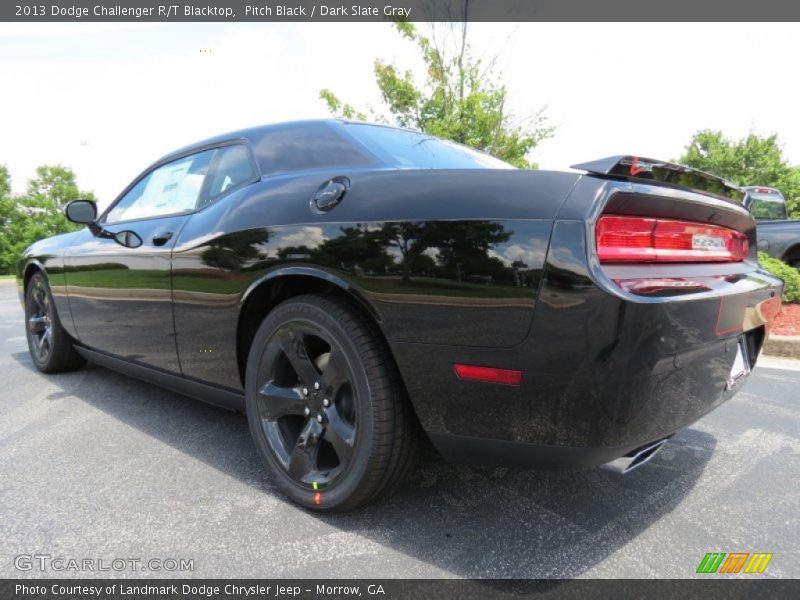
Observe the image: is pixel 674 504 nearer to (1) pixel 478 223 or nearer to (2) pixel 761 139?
(1) pixel 478 223

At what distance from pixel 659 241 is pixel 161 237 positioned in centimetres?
215

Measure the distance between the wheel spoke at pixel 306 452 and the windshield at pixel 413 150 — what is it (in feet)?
3.37

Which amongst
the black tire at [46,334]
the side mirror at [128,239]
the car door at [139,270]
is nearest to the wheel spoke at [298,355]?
the car door at [139,270]

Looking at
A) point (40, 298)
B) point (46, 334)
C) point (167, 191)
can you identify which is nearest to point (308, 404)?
point (167, 191)

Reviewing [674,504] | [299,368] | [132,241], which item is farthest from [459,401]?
[132,241]

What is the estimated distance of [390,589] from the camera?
152cm

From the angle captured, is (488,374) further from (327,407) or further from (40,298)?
(40,298)

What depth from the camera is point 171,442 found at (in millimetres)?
2604

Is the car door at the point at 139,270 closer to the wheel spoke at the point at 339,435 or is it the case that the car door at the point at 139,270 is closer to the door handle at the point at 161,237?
the door handle at the point at 161,237

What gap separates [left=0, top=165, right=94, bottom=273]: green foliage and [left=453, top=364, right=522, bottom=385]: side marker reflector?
41.8 meters

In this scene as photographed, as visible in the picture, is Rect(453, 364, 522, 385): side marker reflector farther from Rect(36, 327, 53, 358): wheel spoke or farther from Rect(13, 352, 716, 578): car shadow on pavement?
Rect(36, 327, 53, 358): wheel spoke

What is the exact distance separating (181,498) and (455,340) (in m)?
1.28

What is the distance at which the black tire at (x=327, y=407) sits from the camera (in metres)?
1.71

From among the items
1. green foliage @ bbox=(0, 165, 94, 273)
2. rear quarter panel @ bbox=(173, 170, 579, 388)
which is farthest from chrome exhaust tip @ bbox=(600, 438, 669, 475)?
green foliage @ bbox=(0, 165, 94, 273)
